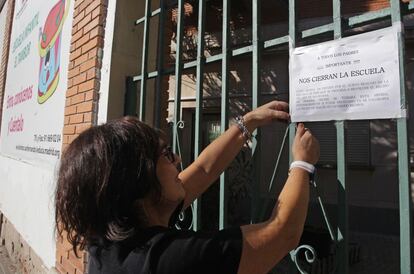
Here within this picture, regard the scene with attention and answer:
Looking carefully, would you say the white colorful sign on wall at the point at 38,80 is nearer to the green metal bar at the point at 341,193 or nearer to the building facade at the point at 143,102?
the building facade at the point at 143,102

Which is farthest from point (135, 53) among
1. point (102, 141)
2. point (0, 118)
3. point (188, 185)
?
point (0, 118)

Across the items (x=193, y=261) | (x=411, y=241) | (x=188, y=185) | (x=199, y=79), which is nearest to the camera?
(x=193, y=261)

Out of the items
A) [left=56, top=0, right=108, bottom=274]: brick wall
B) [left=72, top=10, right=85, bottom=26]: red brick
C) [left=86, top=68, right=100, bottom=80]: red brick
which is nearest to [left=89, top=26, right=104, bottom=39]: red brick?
[left=56, top=0, right=108, bottom=274]: brick wall

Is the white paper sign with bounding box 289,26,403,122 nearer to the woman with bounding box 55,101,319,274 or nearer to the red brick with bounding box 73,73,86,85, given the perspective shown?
the woman with bounding box 55,101,319,274

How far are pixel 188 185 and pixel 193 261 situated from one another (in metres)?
0.63

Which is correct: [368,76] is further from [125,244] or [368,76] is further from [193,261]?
[125,244]

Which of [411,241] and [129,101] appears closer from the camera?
[411,241]

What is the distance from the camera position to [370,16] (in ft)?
4.91

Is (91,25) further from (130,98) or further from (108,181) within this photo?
(108,181)

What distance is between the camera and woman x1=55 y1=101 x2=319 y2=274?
3.75 ft

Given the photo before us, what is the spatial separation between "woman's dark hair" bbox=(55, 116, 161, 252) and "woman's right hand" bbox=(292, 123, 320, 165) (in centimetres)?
51

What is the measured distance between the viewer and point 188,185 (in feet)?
5.71

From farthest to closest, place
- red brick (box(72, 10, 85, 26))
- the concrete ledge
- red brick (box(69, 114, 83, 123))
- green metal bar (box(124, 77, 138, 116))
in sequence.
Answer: the concrete ledge < red brick (box(72, 10, 85, 26)) < red brick (box(69, 114, 83, 123)) < green metal bar (box(124, 77, 138, 116))

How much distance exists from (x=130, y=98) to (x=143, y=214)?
5.50 ft
